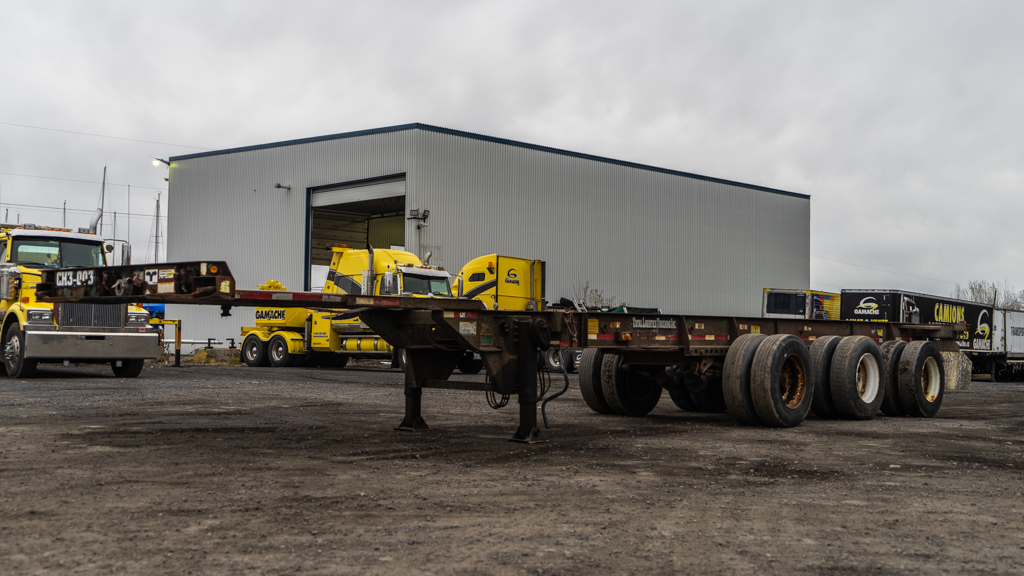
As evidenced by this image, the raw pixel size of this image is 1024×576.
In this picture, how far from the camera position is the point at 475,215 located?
3800 cm

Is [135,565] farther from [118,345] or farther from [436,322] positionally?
[118,345]

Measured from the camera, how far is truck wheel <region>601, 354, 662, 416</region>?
40.3 ft

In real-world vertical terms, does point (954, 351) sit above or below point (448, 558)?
above

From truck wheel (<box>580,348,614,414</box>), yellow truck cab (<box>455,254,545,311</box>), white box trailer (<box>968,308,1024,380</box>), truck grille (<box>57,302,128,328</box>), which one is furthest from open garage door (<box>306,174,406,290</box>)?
truck wheel (<box>580,348,614,414</box>)

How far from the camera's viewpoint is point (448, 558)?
4.51 meters

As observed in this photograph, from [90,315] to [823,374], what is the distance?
551 inches

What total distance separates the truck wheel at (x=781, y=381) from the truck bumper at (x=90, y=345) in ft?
42.4

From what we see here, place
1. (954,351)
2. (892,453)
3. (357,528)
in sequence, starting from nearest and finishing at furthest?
(357,528)
(892,453)
(954,351)

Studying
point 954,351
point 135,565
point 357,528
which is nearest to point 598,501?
point 357,528

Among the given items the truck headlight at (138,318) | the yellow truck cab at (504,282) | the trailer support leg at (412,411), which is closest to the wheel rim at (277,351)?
the yellow truck cab at (504,282)

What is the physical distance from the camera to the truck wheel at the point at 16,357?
57.3 feet

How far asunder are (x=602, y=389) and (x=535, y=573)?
823 centimetres

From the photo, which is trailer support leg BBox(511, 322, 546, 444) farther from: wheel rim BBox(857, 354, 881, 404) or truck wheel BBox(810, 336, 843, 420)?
wheel rim BBox(857, 354, 881, 404)

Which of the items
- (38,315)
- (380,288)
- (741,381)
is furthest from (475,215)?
(741,381)
